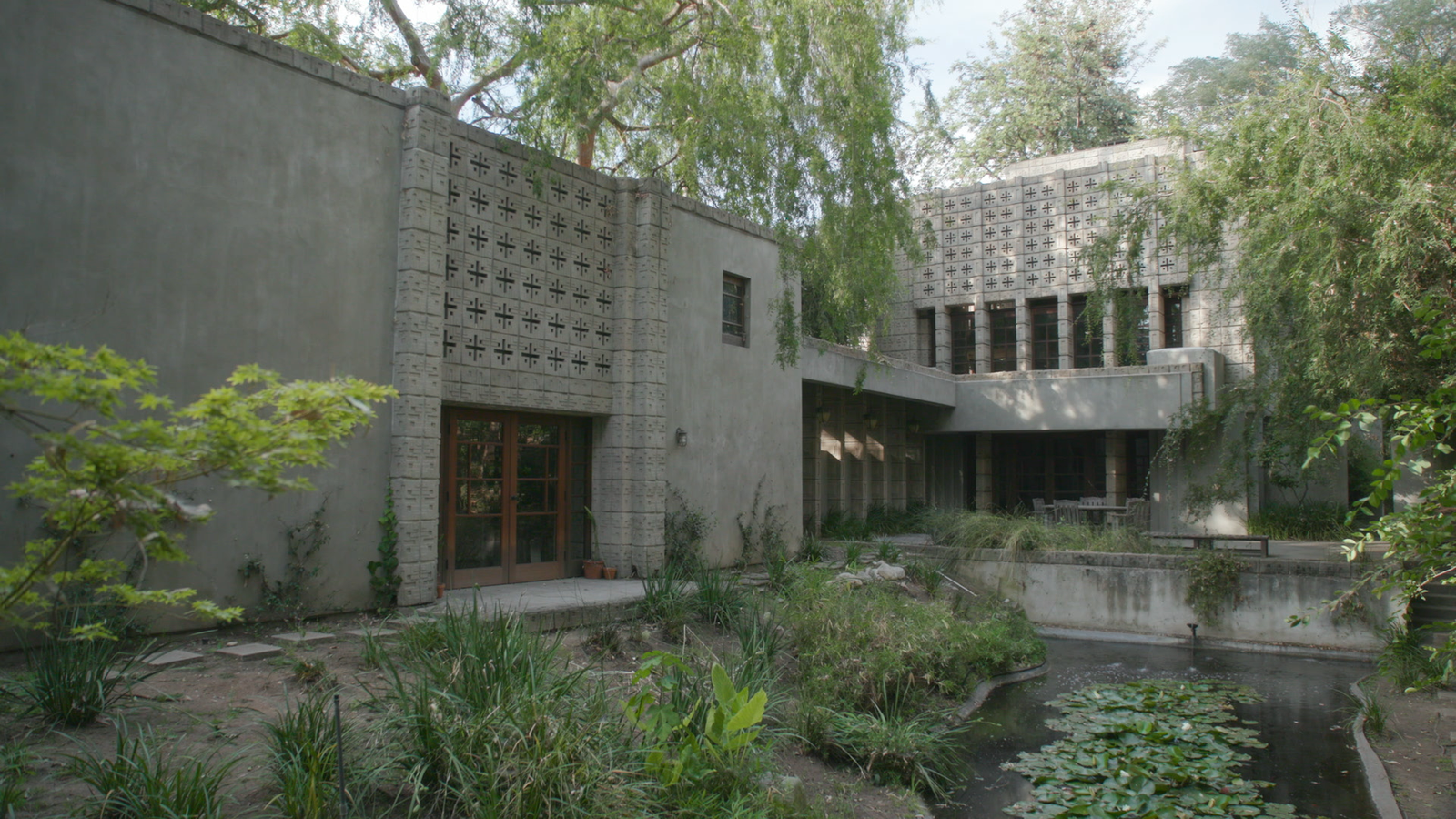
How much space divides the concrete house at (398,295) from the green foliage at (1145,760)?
410cm

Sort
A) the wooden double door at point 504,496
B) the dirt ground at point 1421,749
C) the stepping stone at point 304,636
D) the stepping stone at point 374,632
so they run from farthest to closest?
the wooden double door at point 504,496 < the stepping stone at point 374,632 < the stepping stone at point 304,636 < the dirt ground at point 1421,749

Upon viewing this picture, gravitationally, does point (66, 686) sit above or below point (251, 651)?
above

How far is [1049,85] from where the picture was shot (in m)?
29.1

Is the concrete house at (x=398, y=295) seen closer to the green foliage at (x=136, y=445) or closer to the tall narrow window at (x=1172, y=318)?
the green foliage at (x=136, y=445)

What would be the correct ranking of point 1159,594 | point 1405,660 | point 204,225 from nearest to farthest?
point 204,225 < point 1405,660 < point 1159,594

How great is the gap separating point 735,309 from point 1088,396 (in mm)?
8581

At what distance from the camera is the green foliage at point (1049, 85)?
29062mm

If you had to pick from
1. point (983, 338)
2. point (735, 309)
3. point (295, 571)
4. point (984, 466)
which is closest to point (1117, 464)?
point (984, 466)

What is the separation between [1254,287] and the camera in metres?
11.5

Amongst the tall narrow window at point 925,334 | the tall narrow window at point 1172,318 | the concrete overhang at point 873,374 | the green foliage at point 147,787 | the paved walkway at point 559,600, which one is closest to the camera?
the green foliage at point 147,787

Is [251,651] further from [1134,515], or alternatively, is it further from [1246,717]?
[1134,515]

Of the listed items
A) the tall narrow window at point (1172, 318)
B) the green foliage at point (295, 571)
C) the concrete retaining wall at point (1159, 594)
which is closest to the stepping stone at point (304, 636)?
the green foliage at point (295, 571)

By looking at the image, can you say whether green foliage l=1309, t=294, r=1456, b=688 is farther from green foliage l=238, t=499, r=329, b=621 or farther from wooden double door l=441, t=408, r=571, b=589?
wooden double door l=441, t=408, r=571, b=589

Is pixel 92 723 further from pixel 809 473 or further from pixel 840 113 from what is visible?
pixel 809 473
